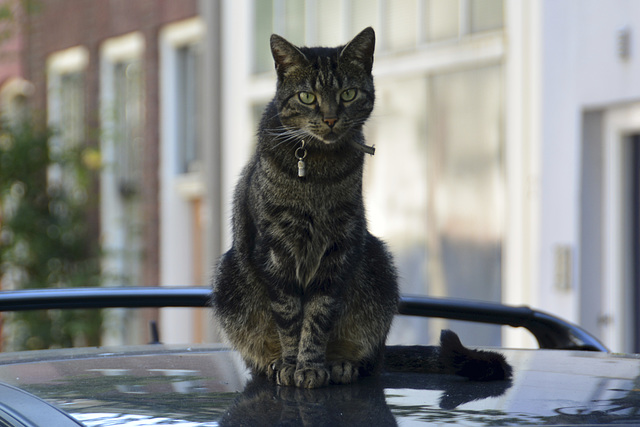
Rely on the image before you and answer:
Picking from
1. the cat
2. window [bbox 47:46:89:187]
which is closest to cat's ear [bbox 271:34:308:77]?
the cat

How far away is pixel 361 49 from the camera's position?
2.54 meters

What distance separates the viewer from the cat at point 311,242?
7.78 ft

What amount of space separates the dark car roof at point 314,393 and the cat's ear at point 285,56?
0.84 m

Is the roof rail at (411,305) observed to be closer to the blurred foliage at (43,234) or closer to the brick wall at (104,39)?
the brick wall at (104,39)

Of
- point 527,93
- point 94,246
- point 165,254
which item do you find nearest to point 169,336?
point 165,254

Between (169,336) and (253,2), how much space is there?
13.0 ft

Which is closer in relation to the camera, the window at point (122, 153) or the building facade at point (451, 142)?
the building facade at point (451, 142)

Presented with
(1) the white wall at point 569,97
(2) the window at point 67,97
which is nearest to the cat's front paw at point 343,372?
(1) the white wall at point 569,97

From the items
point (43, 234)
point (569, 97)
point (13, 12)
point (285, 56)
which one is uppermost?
point (13, 12)

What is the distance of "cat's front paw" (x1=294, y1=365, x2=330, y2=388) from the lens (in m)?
2.04

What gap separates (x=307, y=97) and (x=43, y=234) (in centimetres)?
948

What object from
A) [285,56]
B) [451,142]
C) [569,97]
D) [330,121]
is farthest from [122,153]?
[330,121]

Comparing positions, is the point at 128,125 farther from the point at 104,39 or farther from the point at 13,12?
the point at 13,12

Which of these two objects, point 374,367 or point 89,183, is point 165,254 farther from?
point 374,367
